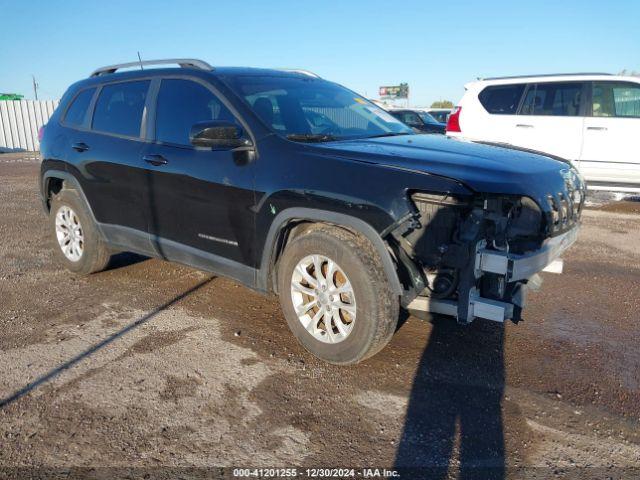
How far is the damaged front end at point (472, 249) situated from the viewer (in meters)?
2.80

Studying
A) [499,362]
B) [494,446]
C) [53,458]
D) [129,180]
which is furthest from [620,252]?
[53,458]

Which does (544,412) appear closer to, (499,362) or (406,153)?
(499,362)

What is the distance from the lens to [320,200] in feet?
10.1

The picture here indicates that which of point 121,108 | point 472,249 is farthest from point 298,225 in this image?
point 121,108

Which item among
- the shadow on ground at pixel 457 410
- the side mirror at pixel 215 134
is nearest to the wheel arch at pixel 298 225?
the shadow on ground at pixel 457 410

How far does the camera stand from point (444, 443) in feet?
8.25

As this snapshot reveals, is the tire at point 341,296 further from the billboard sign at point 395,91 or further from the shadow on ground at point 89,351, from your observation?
the billboard sign at point 395,91

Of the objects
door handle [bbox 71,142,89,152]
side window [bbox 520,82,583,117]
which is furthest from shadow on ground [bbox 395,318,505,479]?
side window [bbox 520,82,583,117]

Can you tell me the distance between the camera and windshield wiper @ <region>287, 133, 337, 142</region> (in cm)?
343

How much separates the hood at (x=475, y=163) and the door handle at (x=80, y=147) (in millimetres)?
2526

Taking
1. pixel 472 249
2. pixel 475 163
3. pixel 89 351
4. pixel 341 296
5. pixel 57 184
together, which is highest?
pixel 475 163

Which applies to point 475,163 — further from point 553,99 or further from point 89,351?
point 553,99

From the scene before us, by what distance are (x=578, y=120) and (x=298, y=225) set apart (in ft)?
21.4

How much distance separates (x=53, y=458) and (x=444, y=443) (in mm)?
1900
